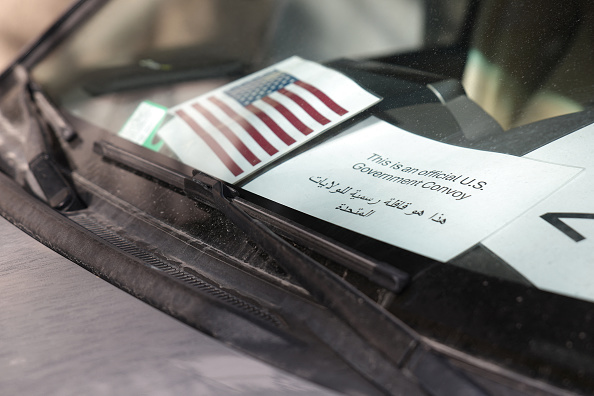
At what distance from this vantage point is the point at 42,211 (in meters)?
1.12

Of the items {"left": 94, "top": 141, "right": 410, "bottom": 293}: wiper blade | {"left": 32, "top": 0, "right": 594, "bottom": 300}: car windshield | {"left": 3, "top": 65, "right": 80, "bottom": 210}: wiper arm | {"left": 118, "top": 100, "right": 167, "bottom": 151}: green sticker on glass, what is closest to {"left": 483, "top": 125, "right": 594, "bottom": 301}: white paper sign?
{"left": 32, "top": 0, "right": 594, "bottom": 300}: car windshield

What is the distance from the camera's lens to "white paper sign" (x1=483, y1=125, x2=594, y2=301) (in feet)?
2.46

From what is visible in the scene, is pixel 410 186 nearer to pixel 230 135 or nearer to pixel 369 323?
pixel 369 323

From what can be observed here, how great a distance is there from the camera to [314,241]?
35.1 inches

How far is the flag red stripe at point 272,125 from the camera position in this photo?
3.75ft

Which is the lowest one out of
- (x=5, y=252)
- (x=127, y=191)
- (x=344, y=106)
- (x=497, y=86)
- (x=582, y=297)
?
(x=5, y=252)

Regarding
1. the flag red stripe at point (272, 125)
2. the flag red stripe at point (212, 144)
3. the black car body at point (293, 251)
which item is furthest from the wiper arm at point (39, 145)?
the flag red stripe at point (272, 125)

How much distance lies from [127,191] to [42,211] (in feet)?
0.54

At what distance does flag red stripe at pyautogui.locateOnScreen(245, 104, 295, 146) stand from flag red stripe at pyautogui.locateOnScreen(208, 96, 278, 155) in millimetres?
25

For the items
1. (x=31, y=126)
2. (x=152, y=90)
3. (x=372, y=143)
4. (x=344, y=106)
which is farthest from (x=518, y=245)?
(x=31, y=126)

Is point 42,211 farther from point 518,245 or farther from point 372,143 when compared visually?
point 518,245

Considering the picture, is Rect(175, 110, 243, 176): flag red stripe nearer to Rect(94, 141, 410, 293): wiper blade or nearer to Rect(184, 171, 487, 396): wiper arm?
Rect(94, 141, 410, 293): wiper blade

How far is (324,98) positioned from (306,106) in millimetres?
40

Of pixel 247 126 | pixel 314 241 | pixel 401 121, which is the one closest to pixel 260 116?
pixel 247 126
